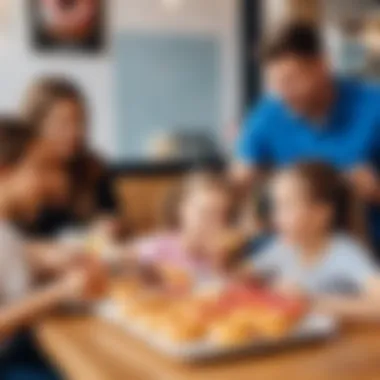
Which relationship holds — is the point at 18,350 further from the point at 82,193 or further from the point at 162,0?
the point at 162,0

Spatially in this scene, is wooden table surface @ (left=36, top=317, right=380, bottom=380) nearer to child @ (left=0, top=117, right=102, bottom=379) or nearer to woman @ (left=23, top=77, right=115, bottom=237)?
child @ (left=0, top=117, right=102, bottom=379)

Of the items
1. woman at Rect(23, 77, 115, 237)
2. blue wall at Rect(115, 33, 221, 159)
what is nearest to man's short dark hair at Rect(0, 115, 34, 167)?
woman at Rect(23, 77, 115, 237)

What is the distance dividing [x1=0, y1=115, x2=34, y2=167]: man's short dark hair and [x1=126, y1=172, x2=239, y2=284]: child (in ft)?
0.85

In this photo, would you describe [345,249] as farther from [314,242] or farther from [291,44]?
[291,44]

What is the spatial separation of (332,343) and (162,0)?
1.46 m

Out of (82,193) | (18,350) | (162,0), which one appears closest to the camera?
(18,350)

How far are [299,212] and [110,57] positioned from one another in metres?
0.96

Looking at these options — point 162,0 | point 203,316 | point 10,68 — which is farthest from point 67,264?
point 162,0

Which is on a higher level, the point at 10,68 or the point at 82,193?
the point at 10,68

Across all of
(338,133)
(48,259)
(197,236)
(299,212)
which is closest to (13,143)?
(48,259)

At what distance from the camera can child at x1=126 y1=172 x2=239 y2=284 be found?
1345mm

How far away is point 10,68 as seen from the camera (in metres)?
2.05

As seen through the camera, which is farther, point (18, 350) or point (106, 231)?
point (106, 231)

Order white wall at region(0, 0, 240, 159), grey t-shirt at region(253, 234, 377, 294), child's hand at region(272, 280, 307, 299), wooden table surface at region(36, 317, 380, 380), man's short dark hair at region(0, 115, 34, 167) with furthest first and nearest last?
white wall at region(0, 0, 240, 159) < man's short dark hair at region(0, 115, 34, 167) < grey t-shirt at region(253, 234, 377, 294) < child's hand at region(272, 280, 307, 299) < wooden table surface at region(36, 317, 380, 380)
